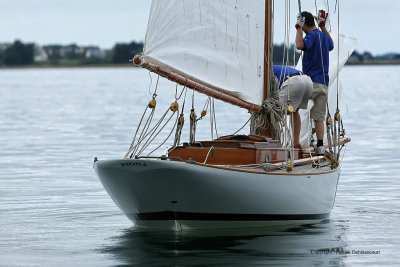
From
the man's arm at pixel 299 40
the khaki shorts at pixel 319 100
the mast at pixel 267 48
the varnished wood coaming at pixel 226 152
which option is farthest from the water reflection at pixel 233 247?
the man's arm at pixel 299 40

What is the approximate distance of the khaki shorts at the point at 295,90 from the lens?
17.5 metres

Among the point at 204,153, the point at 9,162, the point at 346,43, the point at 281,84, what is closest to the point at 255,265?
the point at 204,153

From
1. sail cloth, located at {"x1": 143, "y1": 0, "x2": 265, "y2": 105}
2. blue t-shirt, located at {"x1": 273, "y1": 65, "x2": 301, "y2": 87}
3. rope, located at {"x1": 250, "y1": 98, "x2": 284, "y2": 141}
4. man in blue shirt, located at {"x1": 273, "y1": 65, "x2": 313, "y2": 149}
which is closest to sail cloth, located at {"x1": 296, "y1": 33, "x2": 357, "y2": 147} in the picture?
blue t-shirt, located at {"x1": 273, "y1": 65, "x2": 301, "y2": 87}

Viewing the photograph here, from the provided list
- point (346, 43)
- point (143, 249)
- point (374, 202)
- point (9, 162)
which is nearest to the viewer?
point (143, 249)

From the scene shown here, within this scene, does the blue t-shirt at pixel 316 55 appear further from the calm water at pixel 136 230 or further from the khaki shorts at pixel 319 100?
the calm water at pixel 136 230

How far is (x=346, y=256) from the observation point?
15.0 meters

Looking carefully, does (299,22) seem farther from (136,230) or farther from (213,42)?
(136,230)

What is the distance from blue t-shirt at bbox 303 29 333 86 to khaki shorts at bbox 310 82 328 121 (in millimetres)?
95

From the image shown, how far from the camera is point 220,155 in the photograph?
16.2 metres

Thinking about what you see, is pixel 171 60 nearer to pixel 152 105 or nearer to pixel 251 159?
pixel 152 105

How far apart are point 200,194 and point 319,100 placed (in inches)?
145

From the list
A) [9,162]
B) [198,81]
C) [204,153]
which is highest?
[198,81]

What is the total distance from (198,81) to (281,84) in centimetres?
236

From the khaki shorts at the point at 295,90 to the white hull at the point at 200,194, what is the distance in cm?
137
